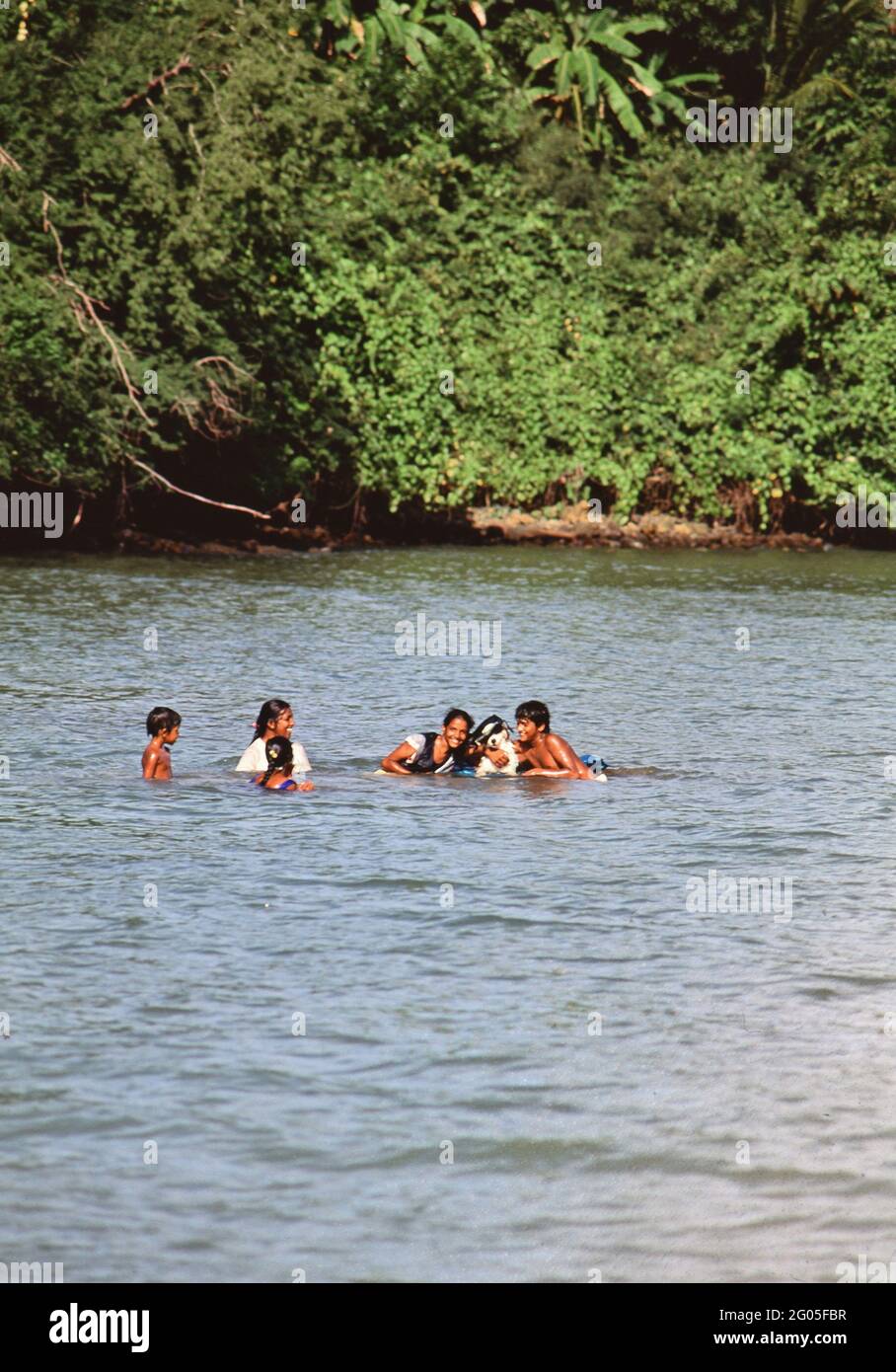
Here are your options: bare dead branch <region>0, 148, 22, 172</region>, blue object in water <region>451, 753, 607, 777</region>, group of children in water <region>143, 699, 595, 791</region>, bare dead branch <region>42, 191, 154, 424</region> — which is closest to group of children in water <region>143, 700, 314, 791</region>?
group of children in water <region>143, 699, 595, 791</region>

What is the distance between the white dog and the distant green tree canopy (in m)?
18.4

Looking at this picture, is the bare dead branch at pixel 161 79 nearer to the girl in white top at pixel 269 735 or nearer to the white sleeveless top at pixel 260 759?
the girl in white top at pixel 269 735

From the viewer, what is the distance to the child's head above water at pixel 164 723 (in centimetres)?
1717

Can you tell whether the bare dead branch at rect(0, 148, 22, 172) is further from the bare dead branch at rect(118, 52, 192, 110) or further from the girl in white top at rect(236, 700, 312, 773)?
the girl in white top at rect(236, 700, 312, 773)

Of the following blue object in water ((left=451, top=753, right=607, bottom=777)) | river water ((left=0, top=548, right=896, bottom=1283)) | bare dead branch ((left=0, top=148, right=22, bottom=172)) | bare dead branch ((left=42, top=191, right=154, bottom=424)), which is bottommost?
river water ((left=0, top=548, right=896, bottom=1283))

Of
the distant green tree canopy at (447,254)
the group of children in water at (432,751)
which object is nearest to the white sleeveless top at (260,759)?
the group of children in water at (432,751)

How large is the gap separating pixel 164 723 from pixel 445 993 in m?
6.37

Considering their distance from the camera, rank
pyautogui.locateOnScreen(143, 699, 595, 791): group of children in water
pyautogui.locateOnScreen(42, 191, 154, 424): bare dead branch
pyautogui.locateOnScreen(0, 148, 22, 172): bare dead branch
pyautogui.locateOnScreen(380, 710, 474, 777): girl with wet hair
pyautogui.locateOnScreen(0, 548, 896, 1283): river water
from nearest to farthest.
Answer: pyautogui.locateOnScreen(0, 548, 896, 1283): river water < pyautogui.locateOnScreen(143, 699, 595, 791): group of children in water < pyautogui.locateOnScreen(380, 710, 474, 777): girl with wet hair < pyautogui.locateOnScreen(42, 191, 154, 424): bare dead branch < pyautogui.locateOnScreen(0, 148, 22, 172): bare dead branch

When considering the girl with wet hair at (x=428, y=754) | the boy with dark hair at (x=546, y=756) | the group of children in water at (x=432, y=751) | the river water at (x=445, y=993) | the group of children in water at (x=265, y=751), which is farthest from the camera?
the girl with wet hair at (x=428, y=754)

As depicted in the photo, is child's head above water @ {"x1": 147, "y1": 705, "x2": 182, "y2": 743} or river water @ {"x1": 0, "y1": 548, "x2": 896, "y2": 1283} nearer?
river water @ {"x1": 0, "y1": 548, "x2": 896, "y2": 1283}

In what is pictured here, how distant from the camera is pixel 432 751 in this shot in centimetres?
1828

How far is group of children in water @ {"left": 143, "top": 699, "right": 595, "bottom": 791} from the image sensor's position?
1739 centimetres

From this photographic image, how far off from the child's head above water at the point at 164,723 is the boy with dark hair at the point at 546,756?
2.90 meters

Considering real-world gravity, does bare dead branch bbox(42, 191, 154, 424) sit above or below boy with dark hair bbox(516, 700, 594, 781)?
above
